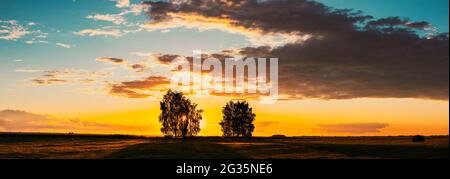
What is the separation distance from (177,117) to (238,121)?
78.6 feet

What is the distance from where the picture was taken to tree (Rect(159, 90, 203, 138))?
136 m

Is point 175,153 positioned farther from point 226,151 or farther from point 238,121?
point 238,121

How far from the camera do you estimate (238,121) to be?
153 m

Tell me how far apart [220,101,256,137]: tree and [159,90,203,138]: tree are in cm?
1694

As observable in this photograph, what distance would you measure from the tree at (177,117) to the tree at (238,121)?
16.9 meters

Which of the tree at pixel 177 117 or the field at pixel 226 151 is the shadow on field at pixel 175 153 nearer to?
the field at pixel 226 151

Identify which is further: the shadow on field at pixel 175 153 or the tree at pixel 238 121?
the tree at pixel 238 121

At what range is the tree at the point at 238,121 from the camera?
153 metres

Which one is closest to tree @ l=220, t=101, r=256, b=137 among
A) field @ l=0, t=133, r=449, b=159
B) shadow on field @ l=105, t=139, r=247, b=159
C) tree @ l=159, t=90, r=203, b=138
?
tree @ l=159, t=90, r=203, b=138

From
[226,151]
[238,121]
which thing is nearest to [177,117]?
[238,121]

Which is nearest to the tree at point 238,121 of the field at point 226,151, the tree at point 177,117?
the tree at point 177,117
